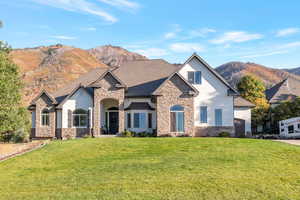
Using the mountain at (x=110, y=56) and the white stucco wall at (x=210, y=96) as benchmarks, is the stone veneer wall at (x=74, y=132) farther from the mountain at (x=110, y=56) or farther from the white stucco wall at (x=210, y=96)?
the mountain at (x=110, y=56)

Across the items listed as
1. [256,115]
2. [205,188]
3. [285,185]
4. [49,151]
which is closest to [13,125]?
[49,151]

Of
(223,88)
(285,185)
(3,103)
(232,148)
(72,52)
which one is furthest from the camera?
(72,52)

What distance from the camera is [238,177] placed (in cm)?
1327

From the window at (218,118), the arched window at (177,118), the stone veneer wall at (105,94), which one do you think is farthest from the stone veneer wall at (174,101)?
the stone veneer wall at (105,94)

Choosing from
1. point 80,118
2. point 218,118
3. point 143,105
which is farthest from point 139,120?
point 218,118

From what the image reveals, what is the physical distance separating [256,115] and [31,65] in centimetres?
12453

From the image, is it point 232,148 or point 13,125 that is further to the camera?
point 13,125

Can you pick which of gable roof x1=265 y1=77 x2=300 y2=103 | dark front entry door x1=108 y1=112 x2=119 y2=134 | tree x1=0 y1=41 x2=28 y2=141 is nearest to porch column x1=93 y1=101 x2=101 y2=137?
dark front entry door x1=108 y1=112 x2=119 y2=134

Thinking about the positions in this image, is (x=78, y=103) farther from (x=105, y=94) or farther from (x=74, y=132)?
(x=105, y=94)

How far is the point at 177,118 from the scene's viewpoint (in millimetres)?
30438

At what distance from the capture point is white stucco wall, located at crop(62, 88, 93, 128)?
32.4 meters

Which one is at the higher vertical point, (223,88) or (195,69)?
(195,69)

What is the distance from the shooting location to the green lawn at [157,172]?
1157cm

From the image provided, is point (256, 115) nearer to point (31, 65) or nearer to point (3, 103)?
point (3, 103)
